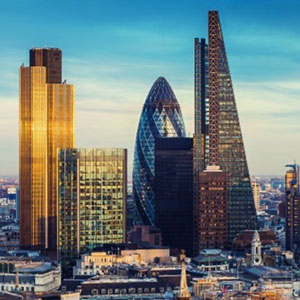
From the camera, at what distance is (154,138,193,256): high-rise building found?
16312 centimetres

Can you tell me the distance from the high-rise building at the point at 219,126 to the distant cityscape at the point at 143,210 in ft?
0.36

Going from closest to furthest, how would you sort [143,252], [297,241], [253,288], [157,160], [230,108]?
[253,288]
[143,252]
[297,241]
[230,108]
[157,160]

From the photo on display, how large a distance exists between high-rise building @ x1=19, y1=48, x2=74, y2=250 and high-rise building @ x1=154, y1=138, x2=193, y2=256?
13227mm

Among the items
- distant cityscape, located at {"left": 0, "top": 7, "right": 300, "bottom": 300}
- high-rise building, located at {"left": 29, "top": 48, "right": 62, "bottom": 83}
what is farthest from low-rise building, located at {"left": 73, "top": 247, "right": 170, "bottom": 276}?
high-rise building, located at {"left": 29, "top": 48, "right": 62, "bottom": 83}

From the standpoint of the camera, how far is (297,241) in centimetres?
15850

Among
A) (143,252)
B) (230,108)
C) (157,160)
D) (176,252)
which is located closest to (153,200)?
(157,160)

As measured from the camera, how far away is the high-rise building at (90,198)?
470 ft

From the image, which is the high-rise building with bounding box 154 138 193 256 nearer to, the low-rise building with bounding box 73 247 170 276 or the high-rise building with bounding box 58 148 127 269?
the high-rise building with bounding box 58 148 127 269

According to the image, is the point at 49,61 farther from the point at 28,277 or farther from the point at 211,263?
the point at 28,277

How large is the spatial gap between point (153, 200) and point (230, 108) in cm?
1869

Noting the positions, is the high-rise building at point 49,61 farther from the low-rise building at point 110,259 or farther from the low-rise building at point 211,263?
the low-rise building at point 211,263

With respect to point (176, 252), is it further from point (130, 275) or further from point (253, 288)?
point (253, 288)

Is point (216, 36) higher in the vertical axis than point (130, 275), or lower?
higher

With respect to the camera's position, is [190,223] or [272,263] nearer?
[272,263]
